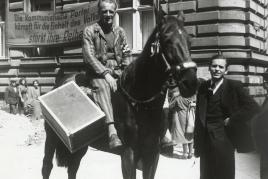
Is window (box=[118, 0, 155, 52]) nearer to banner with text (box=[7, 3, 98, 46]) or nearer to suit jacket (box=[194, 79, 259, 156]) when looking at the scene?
banner with text (box=[7, 3, 98, 46])

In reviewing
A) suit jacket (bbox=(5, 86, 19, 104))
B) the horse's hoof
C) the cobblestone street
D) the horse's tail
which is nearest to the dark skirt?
the cobblestone street

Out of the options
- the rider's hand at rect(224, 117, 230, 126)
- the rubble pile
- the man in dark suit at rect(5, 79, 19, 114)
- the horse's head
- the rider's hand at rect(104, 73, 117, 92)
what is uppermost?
the horse's head

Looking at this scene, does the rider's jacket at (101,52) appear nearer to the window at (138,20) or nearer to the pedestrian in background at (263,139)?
the pedestrian in background at (263,139)

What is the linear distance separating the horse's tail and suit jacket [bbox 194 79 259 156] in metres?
2.27

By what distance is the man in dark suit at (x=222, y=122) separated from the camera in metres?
4.63

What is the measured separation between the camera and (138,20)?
13.4 meters

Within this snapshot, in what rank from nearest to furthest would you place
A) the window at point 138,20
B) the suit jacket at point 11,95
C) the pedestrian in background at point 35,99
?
the window at point 138,20, the pedestrian in background at point 35,99, the suit jacket at point 11,95

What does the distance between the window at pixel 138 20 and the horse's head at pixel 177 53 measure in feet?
30.3

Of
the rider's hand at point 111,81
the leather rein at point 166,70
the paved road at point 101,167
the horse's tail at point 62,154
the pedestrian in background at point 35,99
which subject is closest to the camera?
the leather rein at point 166,70

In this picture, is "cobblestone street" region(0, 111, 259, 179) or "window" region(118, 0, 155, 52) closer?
"cobblestone street" region(0, 111, 259, 179)

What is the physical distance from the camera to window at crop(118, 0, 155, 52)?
13258 millimetres

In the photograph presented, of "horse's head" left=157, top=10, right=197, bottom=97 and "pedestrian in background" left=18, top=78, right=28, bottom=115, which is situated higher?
"horse's head" left=157, top=10, right=197, bottom=97

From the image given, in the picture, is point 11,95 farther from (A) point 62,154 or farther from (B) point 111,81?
(B) point 111,81

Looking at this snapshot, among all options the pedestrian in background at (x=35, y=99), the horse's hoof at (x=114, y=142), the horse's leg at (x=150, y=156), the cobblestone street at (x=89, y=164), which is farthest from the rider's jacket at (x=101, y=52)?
the pedestrian in background at (x=35, y=99)
